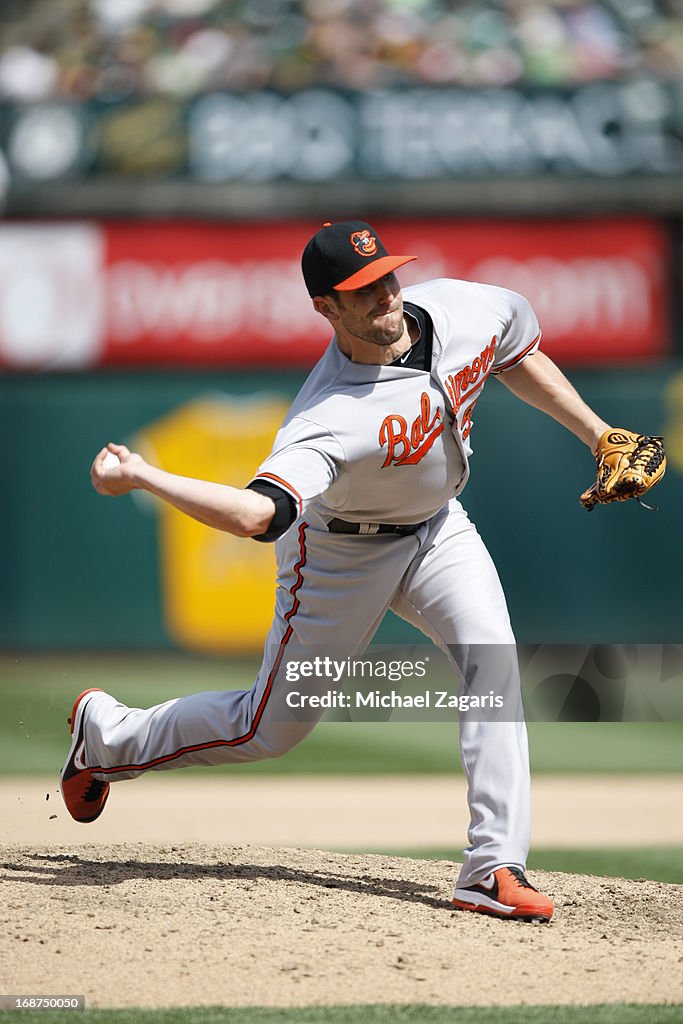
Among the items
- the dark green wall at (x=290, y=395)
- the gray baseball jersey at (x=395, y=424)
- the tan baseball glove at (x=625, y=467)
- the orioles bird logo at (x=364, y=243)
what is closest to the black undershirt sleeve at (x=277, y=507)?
the gray baseball jersey at (x=395, y=424)

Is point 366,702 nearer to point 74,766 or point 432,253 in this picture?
point 432,253

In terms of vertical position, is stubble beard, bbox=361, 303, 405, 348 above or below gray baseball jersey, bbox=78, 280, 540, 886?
above

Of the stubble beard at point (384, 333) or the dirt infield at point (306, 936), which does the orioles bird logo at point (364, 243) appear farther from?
the dirt infield at point (306, 936)

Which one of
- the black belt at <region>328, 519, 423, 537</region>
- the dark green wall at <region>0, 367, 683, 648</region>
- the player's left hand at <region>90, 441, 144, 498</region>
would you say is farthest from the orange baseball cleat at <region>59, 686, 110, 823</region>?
the dark green wall at <region>0, 367, 683, 648</region>

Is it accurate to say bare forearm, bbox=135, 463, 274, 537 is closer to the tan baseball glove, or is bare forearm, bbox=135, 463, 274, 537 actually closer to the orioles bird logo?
the orioles bird logo

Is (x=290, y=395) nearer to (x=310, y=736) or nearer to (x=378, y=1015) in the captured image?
(x=310, y=736)

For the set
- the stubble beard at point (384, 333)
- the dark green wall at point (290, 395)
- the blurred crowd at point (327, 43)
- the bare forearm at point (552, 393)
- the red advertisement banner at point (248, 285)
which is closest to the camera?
the stubble beard at point (384, 333)

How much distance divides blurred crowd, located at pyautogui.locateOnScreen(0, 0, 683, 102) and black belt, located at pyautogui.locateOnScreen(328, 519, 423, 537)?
751 centimetres

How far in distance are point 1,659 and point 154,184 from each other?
3.25 meters

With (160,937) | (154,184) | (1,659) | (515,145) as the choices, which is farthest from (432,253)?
(160,937)

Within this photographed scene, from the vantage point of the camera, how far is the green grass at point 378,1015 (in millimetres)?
2635

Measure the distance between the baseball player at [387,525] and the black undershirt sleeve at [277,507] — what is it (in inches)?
1.4

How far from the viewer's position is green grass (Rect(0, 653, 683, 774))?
6457 mm

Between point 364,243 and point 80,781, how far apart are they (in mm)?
1658
